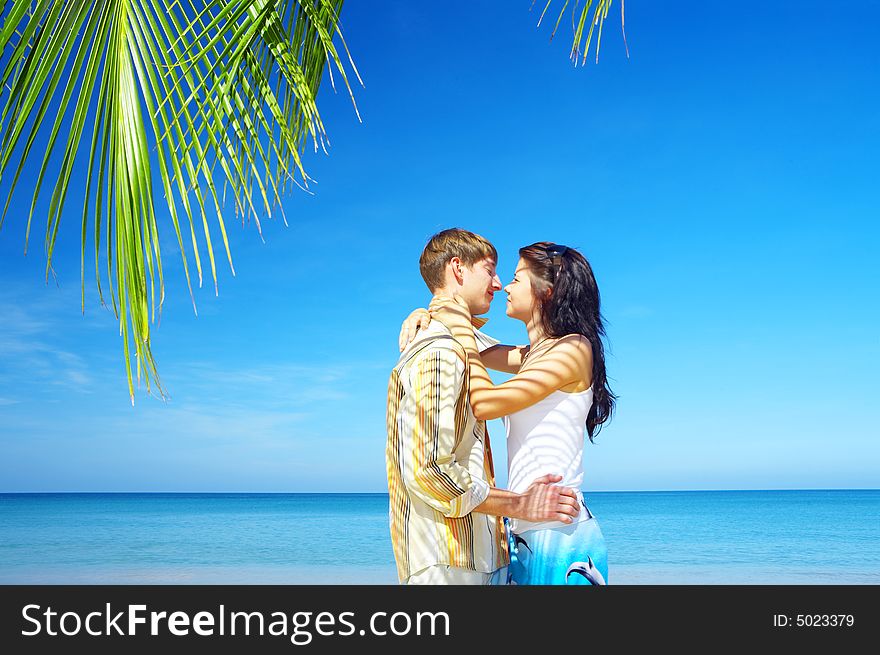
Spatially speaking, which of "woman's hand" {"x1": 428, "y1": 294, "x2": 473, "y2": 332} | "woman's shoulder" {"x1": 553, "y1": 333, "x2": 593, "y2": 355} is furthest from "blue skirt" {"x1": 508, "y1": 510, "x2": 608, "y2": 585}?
"woman's hand" {"x1": 428, "y1": 294, "x2": 473, "y2": 332}

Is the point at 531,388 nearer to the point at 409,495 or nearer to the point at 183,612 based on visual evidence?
the point at 409,495

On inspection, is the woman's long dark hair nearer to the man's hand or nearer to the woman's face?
the woman's face

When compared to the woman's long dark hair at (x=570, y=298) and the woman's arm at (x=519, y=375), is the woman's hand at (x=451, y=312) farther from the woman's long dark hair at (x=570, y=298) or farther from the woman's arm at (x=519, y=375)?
the woman's long dark hair at (x=570, y=298)

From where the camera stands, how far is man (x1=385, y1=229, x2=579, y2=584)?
2275 mm

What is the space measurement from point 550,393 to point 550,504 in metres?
0.37

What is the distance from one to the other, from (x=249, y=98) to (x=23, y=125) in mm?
723

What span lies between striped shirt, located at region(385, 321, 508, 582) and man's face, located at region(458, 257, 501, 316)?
0.20 metres

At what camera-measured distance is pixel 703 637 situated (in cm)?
215

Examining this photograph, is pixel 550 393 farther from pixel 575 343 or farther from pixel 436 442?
pixel 436 442

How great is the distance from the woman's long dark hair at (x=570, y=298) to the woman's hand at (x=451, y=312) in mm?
295

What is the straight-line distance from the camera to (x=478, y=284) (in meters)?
2.61

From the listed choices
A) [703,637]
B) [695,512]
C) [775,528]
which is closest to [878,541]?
[775,528]

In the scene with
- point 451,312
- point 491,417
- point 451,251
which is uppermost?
point 451,251

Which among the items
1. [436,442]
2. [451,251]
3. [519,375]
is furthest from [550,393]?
[451,251]
